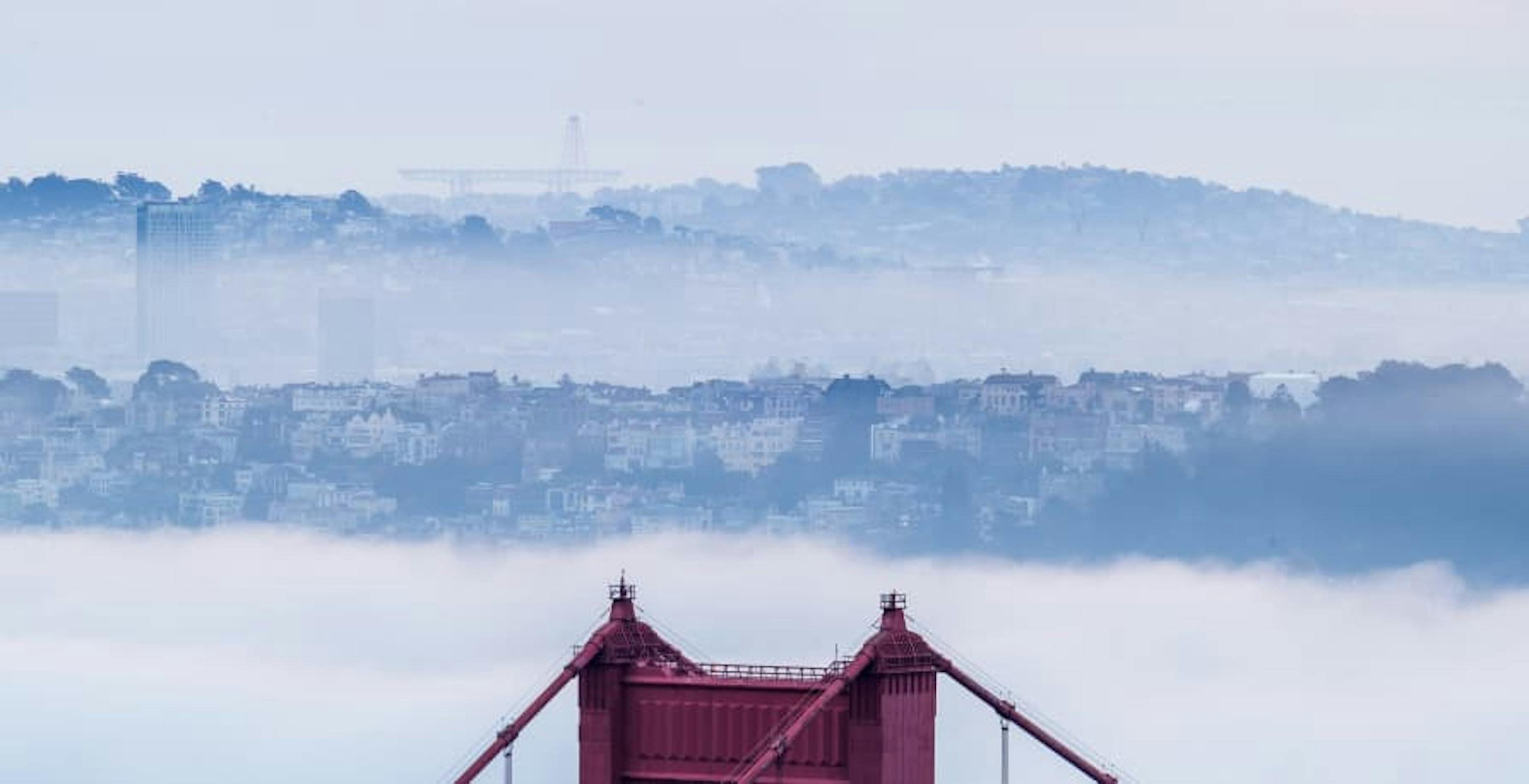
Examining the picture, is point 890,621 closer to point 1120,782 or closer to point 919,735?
point 919,735

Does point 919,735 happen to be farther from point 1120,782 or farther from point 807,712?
point 1120,782

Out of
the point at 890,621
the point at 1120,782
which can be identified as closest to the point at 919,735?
the point at 890,621

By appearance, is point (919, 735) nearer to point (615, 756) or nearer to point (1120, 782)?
point (615, 756)

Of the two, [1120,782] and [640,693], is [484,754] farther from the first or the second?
[1120,782]

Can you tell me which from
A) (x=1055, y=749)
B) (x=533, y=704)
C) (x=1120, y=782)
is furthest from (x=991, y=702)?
(x=1120, y=782)

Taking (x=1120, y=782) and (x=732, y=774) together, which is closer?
(x=732, y=774)

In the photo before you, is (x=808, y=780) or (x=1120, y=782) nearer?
(x=808, y=780)

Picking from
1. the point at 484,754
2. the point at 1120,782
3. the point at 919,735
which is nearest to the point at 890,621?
the point at 919,735

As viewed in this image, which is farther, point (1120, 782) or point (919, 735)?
point (1120, 782)
